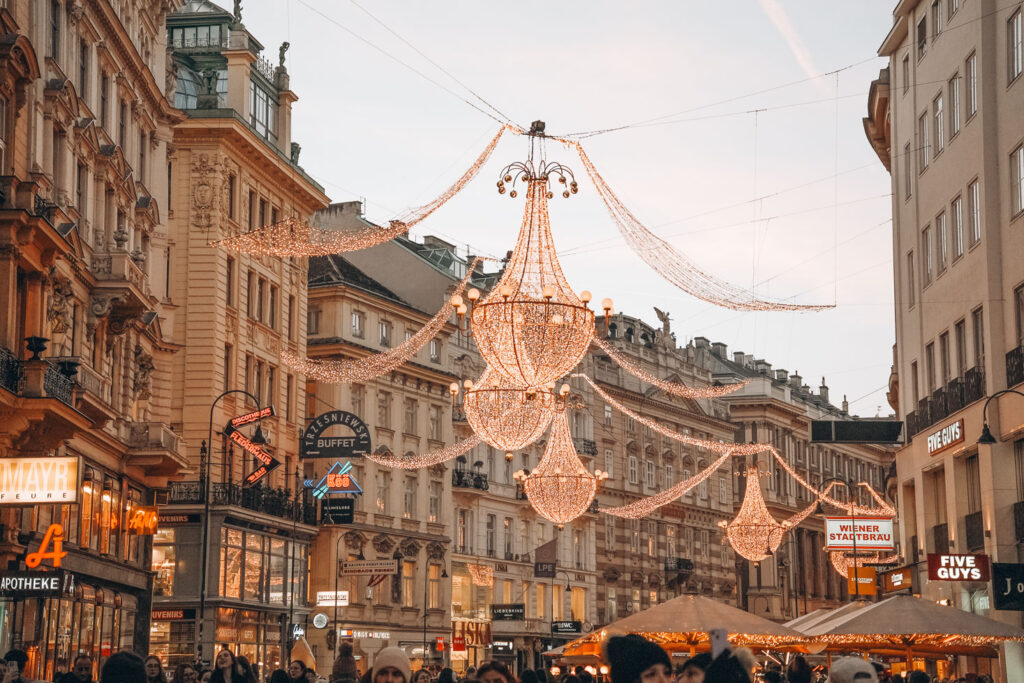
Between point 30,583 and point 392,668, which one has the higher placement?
point 30,583

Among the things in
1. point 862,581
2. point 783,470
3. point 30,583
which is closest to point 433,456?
point 862,581

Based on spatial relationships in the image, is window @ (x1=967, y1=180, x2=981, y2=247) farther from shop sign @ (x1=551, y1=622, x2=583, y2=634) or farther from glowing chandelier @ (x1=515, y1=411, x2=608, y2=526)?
shop sign @ (x1=551, y1=622, x2=583, y2=634)

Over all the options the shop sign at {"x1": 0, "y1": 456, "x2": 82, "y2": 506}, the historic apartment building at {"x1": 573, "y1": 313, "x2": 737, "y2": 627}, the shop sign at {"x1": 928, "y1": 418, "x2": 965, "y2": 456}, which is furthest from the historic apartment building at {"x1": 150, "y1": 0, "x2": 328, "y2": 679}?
the historic apartment building at {"x1": 573, "y1": 313, "x2": 737, "y2": 627}

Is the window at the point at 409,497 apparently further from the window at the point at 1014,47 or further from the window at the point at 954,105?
the window at the point at 1014,47

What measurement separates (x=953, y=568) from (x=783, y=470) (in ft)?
265

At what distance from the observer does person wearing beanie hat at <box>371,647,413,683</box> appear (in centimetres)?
947

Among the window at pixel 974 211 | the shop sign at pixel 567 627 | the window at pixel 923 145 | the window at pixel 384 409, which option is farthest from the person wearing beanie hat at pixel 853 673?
the shop sign at pixel 567 627

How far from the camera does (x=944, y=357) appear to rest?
4019 cm

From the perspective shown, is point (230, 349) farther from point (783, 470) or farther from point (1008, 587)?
Result: point (783, 470)

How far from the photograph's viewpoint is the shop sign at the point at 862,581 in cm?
4734

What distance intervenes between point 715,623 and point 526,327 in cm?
552

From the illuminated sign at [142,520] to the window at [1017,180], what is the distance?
21430 millimetres

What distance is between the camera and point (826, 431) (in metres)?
41.3

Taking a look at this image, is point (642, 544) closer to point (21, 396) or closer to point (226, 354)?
point (226, 354)
